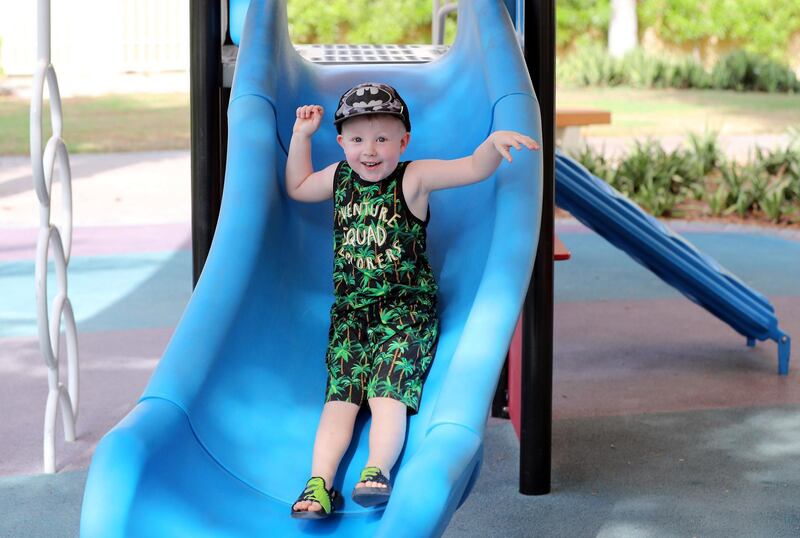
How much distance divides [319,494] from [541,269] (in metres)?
1.31

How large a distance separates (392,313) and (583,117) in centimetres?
727

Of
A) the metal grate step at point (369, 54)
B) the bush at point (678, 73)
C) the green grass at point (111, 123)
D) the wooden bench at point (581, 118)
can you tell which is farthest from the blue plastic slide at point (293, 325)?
the bush at point (678, 73)

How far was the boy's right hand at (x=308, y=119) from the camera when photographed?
11.0 feet

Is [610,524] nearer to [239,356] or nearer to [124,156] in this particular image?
[239,356]

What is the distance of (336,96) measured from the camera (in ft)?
12.3

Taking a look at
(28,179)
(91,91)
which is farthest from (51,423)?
(91,91)

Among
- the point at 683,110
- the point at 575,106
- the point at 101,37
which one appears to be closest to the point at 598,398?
the point at 575,106

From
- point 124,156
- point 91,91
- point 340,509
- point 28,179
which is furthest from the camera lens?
point 91,91

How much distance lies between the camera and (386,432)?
2.85 metres

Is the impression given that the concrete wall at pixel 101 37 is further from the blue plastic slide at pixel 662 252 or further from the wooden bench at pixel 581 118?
the blue plastic slide at pixel 662 252

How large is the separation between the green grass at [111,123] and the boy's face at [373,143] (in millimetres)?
10710

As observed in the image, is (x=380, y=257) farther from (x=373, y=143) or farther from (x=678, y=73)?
(x=678, y=73)

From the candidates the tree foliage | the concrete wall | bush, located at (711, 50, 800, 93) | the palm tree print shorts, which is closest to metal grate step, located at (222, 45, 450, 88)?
the palm tree print shorts

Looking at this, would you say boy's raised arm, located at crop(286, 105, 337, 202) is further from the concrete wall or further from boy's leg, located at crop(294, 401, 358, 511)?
the concrete wall
